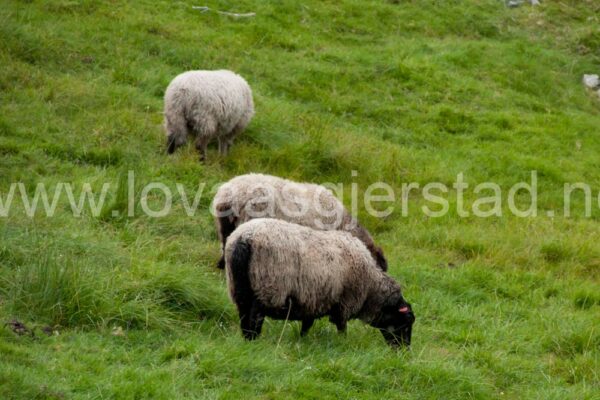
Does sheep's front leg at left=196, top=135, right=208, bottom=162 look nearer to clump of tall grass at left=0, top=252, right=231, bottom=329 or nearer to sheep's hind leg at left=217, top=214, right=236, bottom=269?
sheep's hind leg at left=217, top=214, right=236, bottom=269

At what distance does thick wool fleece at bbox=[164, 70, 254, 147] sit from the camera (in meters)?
12.1

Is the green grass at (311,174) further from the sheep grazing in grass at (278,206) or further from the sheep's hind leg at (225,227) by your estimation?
the sheep grazing in grass at (278,206)

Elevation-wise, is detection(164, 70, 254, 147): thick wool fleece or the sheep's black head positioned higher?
detection(164, 70, 254, 147): thick wool fleece

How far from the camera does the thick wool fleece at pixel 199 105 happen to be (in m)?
12.1

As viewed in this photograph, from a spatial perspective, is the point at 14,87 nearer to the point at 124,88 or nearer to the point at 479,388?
the point at 124,88


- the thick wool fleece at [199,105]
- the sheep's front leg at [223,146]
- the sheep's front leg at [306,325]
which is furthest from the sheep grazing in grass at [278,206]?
the sheep's front leg at [223,146]

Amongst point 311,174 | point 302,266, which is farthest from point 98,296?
point 311,174

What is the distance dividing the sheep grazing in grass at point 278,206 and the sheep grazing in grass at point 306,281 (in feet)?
4.10

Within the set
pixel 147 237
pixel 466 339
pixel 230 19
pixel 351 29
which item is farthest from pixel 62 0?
pixel 466 339

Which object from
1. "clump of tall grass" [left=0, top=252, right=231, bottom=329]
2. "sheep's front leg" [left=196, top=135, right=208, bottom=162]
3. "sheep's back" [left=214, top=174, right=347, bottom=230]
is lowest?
"clump of tall grass" [left=0, top=252, right=231, bottom=329]

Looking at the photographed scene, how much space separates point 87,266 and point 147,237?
1636mm

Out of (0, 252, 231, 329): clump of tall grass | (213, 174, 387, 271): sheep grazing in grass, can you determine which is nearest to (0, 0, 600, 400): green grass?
(0, 252, 231, 329): clump of tall grass

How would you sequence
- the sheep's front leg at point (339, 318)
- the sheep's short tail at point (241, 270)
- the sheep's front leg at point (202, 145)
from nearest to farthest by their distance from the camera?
the sheep's short tail at point (241, 270) < the sheep's front leg at point (339, 318) < the sheep's front leg at point (202, 145)

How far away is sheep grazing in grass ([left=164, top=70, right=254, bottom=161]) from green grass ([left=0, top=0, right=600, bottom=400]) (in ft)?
1.15
